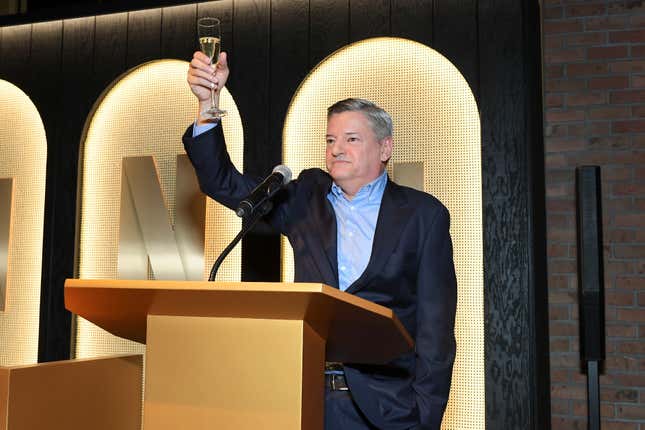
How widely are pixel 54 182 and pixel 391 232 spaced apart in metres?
2.22

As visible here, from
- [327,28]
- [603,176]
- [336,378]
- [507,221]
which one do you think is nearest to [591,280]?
[507,221]

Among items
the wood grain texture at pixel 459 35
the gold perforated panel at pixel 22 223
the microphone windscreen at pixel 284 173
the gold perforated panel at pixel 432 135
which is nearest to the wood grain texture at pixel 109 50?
the gold perforated panel at pixel 22 223

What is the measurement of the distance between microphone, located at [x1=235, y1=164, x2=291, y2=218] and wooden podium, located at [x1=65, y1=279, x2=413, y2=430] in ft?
0.82

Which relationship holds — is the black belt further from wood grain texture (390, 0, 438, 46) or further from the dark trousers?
wood grain texture (390, 0, 438, 46)

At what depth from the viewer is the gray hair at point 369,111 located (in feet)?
6.30

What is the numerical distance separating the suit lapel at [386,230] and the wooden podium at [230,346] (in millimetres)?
432

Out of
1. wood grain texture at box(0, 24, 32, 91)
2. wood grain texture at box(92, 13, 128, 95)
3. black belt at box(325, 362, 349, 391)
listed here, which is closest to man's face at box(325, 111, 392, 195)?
black belt at box(325, 362, 349, 391)

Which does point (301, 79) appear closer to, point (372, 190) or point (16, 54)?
point (372, 190)

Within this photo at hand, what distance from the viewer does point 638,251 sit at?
3.17 meters

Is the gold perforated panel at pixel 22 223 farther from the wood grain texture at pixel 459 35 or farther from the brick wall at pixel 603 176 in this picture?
the brick wall at pixel 603 176

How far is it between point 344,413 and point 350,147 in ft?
2.26

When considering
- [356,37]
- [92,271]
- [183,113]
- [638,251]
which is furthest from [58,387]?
[638,251]

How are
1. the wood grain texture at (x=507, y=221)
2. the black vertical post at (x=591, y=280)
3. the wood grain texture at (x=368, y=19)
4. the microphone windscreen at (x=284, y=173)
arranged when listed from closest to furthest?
the microphone windscreen at (x=284, y=173) < the black vertical post at (x=591, y=280) < the wood grain texture at (x=507, y=221) < the wood grain texture at (x=368, y=19)

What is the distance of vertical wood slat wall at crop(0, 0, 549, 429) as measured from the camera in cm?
276
